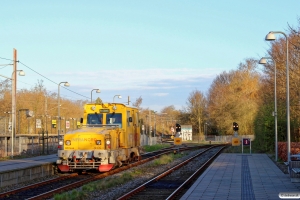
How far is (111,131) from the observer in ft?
74.1

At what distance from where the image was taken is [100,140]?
21750 mm

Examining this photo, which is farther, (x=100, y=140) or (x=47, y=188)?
(x=100, y=140)

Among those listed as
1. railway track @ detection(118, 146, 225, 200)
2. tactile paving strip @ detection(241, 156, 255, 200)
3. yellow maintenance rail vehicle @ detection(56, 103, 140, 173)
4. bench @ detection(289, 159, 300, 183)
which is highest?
yellow maintenance rail vehicle @ detection(56, 103, 140, 173)

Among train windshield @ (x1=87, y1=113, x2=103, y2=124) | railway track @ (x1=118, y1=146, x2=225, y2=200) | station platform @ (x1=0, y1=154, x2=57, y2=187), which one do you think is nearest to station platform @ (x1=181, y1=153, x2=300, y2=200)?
railway track @ (x1=118, y1=146, x2=225, y2=200)

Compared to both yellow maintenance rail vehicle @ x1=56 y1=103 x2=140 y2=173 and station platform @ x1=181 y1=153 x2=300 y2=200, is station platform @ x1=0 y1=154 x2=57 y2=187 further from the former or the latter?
station platform @ x1=181 y1=153 x2=300 y2=200

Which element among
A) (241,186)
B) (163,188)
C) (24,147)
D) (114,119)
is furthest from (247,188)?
(24,147)

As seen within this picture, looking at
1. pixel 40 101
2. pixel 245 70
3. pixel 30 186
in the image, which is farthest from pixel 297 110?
pixel 245 70

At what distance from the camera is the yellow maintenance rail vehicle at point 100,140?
21.4 meters

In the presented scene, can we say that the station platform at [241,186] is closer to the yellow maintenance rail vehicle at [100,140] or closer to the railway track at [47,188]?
the railway track at [47,188]

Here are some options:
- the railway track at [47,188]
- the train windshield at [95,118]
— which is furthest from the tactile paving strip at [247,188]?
the train windshield at [95,118]

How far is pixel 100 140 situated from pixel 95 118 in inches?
123

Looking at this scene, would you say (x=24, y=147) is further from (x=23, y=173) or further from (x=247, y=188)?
(x=247, y=188)

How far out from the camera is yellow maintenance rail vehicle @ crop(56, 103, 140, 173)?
21.4m

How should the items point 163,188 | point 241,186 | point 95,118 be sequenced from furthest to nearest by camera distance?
point 95,118 → point 163,188 → point 241,186
